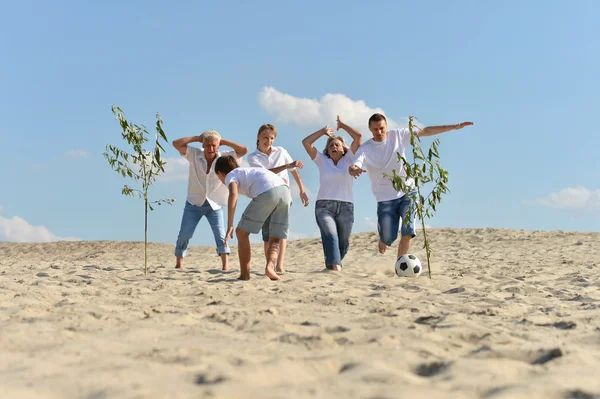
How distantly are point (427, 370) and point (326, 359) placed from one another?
51cm

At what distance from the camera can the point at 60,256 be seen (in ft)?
52.5

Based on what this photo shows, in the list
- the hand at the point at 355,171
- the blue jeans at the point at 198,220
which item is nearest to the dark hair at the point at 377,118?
the hand at the point at 355,171

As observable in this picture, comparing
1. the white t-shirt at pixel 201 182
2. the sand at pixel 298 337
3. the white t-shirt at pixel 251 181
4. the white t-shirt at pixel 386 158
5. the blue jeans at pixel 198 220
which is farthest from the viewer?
the blue jeans at pixel 198 220

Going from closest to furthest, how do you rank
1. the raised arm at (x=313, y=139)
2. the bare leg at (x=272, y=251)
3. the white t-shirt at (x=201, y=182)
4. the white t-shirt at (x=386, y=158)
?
the bare leg at (x=272, y=251)
the white t-shirt at (x=386, y=158)
the raised arm at (x=313, y=139)
the white t-shirt at (x=201, y=182)

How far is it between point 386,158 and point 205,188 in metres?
2.39

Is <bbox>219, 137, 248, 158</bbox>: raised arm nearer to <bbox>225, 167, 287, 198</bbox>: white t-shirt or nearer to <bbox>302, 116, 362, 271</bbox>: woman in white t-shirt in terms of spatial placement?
<bbox>302, 116, 362, 271</bbox>: woman in white t-shirt

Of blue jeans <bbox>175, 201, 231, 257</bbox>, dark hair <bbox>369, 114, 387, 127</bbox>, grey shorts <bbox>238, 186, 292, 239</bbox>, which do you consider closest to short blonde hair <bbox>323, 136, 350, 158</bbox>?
dark hair <bbox>369, 114, 387, 127</bbox>

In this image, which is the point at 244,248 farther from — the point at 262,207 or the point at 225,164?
the point at 225,164

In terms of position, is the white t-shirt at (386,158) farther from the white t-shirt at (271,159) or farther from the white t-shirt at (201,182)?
the white t-shirt at (201,182)

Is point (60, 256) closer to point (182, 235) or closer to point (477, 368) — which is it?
point (182, 235)

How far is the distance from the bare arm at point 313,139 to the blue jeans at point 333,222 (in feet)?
2.08

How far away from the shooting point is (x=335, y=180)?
21.8 feet

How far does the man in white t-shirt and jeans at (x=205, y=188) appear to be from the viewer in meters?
7.04

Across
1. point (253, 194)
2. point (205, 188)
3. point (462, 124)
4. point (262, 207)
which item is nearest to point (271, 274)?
point (262, 207)
